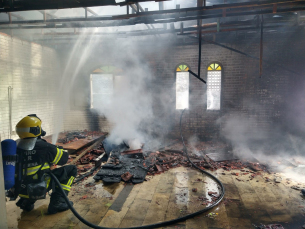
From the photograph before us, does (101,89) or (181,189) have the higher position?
(101,89)

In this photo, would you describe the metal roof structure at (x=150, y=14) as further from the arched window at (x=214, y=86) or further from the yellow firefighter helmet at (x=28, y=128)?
the yellow firefighter helmet at (x=28, y=128)

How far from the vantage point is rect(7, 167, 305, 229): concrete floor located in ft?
11.9

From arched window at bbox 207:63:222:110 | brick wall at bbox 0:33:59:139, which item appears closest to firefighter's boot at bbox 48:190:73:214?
brick wall at bbox 0:33:59:139

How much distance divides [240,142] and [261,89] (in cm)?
259

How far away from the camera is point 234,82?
31.5ft

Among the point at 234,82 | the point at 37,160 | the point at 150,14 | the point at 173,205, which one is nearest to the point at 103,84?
the point at 150,14

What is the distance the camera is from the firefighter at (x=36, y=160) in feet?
11.5

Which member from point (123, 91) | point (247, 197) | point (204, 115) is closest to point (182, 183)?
point (247, 197)

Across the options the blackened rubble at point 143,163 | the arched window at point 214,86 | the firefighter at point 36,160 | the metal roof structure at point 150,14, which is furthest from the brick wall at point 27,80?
the arched window at point 214,86

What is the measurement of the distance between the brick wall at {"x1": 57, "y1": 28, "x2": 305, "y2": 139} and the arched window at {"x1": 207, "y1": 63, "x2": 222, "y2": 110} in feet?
0.74

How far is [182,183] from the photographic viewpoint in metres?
5.37

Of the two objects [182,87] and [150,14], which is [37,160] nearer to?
[150,14]

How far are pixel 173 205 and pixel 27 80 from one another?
308 inches

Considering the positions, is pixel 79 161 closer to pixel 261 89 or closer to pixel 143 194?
pixel 143 194
